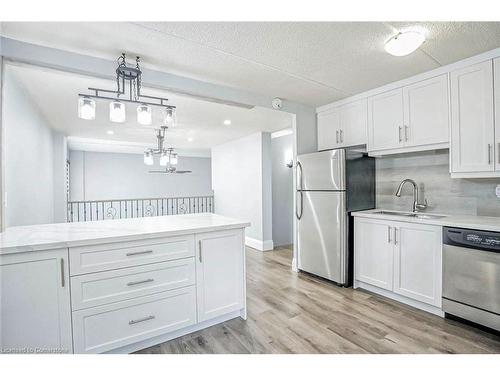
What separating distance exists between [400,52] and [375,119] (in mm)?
1086

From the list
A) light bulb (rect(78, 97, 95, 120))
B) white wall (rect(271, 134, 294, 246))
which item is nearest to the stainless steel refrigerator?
white wall (rect(271, 134, 294, 246))

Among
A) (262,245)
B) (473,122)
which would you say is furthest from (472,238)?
(262,245)

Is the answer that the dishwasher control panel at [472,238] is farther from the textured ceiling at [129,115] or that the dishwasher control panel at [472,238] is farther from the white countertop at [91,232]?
the textured ceiling at [129,115]

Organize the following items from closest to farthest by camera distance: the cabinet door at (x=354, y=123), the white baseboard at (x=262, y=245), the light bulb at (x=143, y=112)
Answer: the light bulb at (x=143, y=112), the cabinet door at (x=354, y=123), the white baseboard at (x=262, y=245)

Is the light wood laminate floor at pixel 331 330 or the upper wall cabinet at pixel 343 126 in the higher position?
the upper wall cabinet at pixel 343 126

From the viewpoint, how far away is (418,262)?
233 cm

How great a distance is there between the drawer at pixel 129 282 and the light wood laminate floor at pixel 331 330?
1.48ft

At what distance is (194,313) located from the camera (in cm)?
196

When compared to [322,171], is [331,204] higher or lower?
lower

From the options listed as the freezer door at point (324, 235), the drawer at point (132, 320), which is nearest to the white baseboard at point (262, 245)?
the freezer door at point (324, 235)

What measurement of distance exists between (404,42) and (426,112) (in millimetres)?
972

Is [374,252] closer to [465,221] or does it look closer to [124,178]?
[465,221]

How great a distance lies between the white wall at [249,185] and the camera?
4.74 meters

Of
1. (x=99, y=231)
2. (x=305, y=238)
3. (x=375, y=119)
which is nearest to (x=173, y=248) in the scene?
(x=99, y=231)
